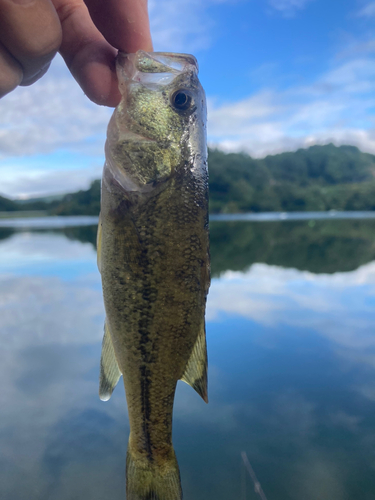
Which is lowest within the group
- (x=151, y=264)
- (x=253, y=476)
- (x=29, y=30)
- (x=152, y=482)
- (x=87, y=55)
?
(x=253, y=476)

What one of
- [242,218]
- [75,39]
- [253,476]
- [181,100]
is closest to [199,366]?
[181,100]

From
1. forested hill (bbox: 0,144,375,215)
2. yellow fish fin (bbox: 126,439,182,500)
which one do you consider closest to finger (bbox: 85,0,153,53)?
yellow fish fin (bbox: 126,439,182,500)

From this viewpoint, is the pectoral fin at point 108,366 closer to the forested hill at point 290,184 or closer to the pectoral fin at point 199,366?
the pectoral fin at point 199,366

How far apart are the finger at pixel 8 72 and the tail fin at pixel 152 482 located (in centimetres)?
183

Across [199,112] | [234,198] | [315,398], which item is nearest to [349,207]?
[234,198]

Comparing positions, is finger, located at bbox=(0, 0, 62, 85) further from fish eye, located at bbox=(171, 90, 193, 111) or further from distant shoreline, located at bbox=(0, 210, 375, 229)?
distant shoreline, located at bbox=(0, 210, 375, 229)

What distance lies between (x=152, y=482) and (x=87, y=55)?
223 centimetres

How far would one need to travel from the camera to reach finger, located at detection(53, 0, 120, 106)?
192cm

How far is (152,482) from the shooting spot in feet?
5.49

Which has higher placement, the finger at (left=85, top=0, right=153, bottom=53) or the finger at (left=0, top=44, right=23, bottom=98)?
the finger at (left=85, top=0, right=153, bottom=53)

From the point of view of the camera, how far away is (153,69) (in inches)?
72.5

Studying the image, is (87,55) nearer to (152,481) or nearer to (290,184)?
(152,481)

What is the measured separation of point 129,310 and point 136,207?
0.50m

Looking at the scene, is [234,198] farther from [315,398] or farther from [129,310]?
[129,310]
